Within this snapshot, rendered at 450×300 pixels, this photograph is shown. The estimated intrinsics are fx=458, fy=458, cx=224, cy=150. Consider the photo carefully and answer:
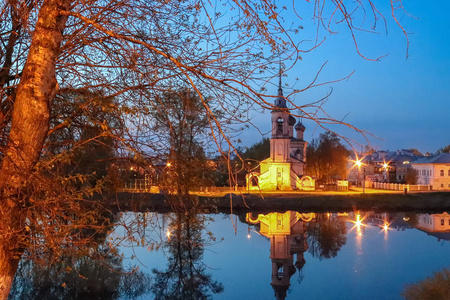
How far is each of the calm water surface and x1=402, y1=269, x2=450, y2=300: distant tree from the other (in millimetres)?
800

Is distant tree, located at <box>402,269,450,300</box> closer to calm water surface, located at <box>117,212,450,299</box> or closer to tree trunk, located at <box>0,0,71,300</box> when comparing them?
calm water surface, located at <box>117,212,450,299</box>

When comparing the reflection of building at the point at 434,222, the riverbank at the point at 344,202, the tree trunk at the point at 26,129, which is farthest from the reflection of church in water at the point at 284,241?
the tree trunk at the point at 26,129

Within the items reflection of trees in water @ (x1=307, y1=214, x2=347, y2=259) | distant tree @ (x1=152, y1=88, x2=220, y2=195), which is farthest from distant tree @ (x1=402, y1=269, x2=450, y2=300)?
distant tree @ (x1=152, y1=88, x2=220, y2=195)

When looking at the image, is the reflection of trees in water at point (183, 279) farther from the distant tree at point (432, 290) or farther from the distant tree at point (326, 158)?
the distant tree at point (326, 158)

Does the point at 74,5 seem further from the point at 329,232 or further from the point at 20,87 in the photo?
the point at 329,232

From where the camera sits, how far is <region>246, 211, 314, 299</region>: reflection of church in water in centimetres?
2044

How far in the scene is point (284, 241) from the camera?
1077 inches

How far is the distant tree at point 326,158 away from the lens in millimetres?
67000

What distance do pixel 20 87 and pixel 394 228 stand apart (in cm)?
3105

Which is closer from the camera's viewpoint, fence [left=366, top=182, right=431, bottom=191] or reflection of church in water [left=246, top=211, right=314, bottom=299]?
reflection of church in water [left=246, top=211, right=314, bottom=299]

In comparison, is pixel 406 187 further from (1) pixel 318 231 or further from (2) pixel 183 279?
(2) pixel 183 279

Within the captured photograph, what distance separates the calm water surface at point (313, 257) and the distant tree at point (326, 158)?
32.9 m

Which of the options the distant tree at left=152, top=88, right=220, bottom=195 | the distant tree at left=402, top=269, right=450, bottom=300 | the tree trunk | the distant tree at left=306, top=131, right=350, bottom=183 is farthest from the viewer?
the distant tree at left=306, top=131, right=350, bottom=183

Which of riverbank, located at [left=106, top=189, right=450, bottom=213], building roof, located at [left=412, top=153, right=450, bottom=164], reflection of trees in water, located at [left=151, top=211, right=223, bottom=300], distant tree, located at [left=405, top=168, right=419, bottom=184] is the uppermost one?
building roof, located at [left=412, top=153, right=450, bottom=164]
